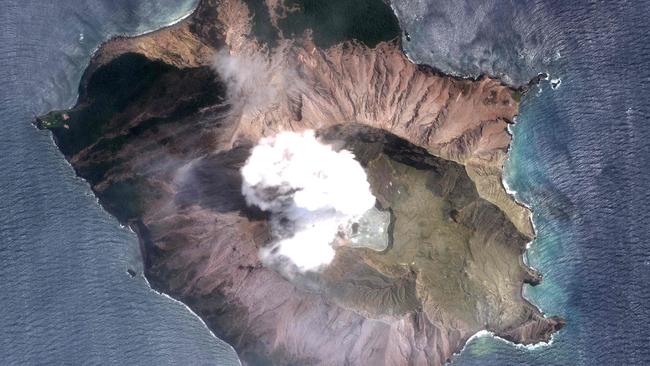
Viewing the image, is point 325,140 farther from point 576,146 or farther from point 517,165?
point 576,146

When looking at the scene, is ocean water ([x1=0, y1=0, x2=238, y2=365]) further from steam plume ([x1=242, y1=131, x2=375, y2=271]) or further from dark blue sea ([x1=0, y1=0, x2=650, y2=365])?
steam plume ([x1=242, y1=131, x2=375, y2=271])

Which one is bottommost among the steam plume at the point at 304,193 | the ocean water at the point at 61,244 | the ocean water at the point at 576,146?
the ocean water at the point at 61,244

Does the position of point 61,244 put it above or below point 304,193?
below

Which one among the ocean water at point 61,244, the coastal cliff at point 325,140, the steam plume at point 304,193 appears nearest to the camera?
the coastal cliff at point 325,140

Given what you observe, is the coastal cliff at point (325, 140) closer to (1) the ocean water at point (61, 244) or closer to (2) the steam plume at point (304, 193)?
(2) the steam plume at point (304, 193)

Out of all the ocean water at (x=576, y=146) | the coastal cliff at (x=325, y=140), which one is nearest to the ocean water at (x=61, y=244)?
the coastal cliff at (x=325, y=140)

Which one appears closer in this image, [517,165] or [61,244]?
[517,165]

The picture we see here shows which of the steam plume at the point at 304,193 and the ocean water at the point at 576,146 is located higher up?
the ocean water at the point at 576,146

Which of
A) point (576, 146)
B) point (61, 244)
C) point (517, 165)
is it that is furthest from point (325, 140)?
point (61, 244)
